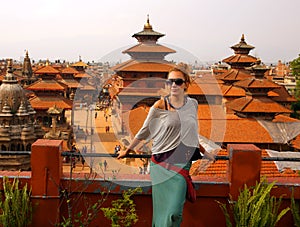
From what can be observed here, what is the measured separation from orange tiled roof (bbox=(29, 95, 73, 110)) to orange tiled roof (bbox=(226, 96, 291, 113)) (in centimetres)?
1187

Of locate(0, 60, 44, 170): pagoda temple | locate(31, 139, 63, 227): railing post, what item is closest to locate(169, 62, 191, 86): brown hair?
locate(31, 139, 63, 227): railing post

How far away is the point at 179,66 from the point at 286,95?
27.1 metres

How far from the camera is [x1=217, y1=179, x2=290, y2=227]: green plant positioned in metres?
3.42

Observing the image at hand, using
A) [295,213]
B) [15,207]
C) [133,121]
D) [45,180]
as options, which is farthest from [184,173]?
[133,121]

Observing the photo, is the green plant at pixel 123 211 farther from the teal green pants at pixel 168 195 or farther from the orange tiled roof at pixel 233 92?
the orange tiled roof at pixel 233 92

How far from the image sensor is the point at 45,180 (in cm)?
379

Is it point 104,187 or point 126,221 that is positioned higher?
point 104,187

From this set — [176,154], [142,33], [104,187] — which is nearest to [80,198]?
[104,187]

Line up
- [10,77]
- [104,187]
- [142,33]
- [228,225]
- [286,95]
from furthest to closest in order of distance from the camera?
[286,95] → [142,33] → [10,77] → [104,187] → [228,225]

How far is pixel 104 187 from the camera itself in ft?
12.8

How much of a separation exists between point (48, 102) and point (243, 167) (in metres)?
24.8

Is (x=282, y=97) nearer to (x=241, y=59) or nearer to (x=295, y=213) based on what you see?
(x=241, y=59)

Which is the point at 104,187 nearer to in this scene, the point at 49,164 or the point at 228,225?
the point at 49,164

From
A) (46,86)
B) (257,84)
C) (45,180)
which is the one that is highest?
(46,86)
